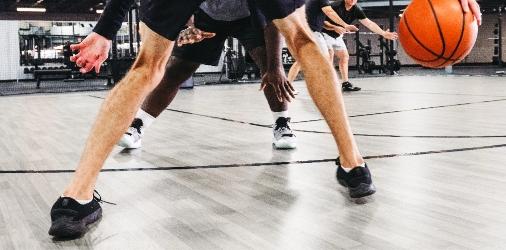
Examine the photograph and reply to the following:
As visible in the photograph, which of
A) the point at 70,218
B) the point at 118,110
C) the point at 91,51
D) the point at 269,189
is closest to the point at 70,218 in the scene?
the point at 70,218

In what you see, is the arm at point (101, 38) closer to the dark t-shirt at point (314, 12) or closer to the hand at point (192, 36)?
the hand at point (192, 36)

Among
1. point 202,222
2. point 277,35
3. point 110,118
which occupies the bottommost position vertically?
point 202,222

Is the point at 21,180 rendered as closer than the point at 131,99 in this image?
No

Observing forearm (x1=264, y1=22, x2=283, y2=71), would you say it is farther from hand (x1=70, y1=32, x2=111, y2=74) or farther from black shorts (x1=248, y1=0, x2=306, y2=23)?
hand (x1=70, y1=32, x2=111, y2=74)

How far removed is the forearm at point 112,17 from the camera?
1.61 metres

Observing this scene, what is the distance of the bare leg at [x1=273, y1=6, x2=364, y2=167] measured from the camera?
1810 millimetres

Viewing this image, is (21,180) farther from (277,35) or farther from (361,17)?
(361,17)

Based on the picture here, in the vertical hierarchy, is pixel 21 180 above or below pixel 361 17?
below

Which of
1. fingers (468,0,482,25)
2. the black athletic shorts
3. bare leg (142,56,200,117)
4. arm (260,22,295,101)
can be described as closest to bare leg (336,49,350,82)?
bare leg (142,56,200,117)

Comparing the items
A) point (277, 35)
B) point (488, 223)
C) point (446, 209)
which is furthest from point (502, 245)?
point (277, 35)

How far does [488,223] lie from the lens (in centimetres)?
147

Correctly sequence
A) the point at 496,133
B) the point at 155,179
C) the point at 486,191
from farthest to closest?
the point at 496,133 < the point at 155,179 < the point at 486,191

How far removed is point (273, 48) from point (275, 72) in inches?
5.6

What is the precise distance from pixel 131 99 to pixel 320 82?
626 millimetres
